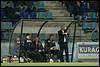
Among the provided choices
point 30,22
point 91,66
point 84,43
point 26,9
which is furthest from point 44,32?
point 26,9

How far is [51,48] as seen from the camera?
741cm

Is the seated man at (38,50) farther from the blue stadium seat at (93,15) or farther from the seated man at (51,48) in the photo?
the blue stadium seat at (93,15)

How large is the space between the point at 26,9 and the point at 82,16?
200cm

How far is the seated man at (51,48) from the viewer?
7255mm

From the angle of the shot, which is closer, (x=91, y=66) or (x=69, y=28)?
(x=91, y=66)

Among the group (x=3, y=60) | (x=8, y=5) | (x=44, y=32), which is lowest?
(x=3, y=60)

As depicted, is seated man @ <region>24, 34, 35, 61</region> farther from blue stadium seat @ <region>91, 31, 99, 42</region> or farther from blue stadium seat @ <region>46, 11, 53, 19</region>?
blue stadium seat @ <region>46, 11, 53, 19</region>

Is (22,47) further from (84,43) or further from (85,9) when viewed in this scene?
(85,9)

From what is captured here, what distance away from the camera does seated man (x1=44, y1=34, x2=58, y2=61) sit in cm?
725

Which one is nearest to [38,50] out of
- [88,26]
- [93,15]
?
[88,26]

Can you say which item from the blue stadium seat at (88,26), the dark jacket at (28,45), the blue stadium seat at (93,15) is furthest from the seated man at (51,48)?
the blue stadium seat at (93,15)

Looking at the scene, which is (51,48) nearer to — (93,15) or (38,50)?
(38,50)

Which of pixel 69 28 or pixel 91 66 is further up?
pixel 69 28

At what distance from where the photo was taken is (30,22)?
24.2ft
